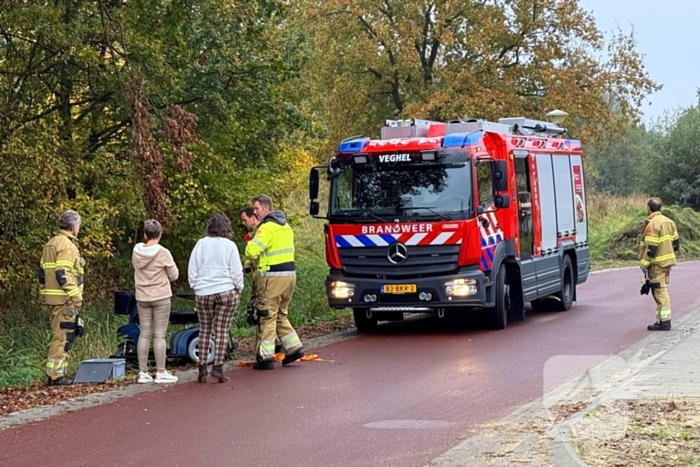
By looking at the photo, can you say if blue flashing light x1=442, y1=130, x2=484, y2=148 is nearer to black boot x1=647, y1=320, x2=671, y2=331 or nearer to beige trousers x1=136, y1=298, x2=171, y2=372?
black boot x1=647, y1=320, x2=671, y2=331

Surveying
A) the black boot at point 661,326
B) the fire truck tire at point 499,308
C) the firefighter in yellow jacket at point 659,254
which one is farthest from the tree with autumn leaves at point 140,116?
the black boot at point 661,326

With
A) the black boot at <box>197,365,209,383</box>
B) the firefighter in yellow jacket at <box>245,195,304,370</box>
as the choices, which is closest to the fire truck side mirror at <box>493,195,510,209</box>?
the firefighter in yellow jacket at <box>245,195,304,370</box>

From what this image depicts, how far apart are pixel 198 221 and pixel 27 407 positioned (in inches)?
317

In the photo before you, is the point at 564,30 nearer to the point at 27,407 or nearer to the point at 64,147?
the point at 64,147

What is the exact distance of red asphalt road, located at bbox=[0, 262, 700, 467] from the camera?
7.87 metres

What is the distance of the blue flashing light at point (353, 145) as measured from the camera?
16328mm

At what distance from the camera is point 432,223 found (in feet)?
50.1

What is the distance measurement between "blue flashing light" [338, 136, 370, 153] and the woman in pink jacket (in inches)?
211

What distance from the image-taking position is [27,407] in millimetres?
10008

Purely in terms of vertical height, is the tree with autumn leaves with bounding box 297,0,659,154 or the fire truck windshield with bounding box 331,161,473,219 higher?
the tree with autumn leaves with bounding box 297,0,659,154

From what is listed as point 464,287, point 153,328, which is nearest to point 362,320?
point 464,287

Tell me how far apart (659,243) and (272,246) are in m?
6.07

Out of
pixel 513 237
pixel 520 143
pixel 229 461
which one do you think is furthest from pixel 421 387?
pixel 520 143

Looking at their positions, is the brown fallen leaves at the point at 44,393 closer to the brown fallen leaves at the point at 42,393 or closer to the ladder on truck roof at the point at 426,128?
the brown fallen leaves at the point at 42,393
